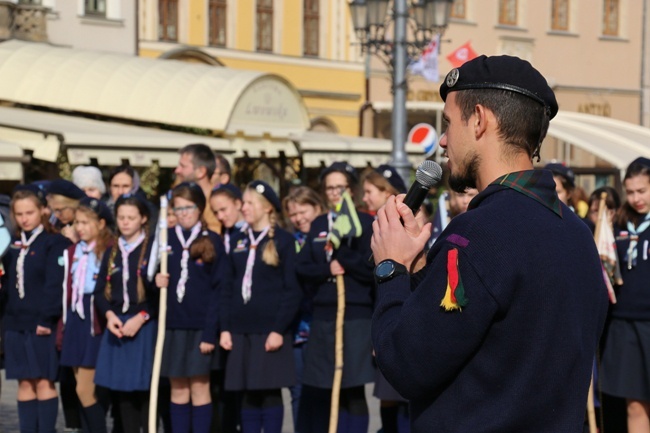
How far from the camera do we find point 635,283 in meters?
8.49

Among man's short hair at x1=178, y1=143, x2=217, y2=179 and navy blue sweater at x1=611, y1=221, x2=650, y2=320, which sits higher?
man's short hair at x1=178, y1=143, x2=217, y2=179

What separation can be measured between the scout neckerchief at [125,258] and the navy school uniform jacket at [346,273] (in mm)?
1104

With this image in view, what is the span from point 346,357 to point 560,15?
1224 inches

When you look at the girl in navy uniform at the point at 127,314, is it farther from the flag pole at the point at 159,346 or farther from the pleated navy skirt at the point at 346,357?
the pleated navy skirt at the point at 346,357

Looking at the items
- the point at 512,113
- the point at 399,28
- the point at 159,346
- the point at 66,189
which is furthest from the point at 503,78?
the point at 399,28

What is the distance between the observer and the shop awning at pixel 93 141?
1738 centimetres

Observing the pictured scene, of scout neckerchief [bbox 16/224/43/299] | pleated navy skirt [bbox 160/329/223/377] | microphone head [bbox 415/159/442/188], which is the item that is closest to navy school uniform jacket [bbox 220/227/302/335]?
pleated navy skirt [bbox 160/329/223/377]

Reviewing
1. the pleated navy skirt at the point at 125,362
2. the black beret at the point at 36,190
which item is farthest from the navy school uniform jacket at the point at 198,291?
the black beret at the point at 36,190

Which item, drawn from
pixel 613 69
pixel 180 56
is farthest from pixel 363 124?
pixel 613 69

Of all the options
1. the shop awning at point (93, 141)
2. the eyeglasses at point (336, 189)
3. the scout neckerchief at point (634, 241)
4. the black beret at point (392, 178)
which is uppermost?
the black beret at point (392, 178)

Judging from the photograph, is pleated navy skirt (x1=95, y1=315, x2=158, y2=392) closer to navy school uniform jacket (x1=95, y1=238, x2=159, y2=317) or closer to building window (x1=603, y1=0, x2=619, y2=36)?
navy school uniform jacket (x1=95, y1=238, x2=159, y2=317)

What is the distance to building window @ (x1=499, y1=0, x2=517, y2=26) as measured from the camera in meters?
36.8

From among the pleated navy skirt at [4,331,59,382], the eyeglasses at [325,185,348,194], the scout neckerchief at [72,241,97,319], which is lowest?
the pleated navy skirt at [4,331,59,382]

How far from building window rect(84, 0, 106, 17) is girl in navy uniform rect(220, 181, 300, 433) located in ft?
62.9
